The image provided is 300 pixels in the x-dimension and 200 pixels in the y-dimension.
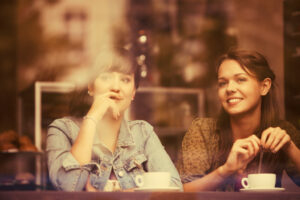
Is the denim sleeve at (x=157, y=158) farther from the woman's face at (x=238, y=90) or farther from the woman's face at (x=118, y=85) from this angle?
the woman's face at (x=238, y=90)

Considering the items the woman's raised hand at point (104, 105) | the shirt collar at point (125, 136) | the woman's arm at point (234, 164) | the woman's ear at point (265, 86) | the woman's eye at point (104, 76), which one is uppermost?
the woman's eye at point (104, 76)

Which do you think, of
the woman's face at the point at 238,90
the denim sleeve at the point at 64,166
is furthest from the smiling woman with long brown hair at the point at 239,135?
the denim sleeve at the point at 64,166

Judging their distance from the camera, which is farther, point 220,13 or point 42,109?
point 220,13

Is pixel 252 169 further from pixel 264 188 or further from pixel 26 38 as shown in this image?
pixel 26 38

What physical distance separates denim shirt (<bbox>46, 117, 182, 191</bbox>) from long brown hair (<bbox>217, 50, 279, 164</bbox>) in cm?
28

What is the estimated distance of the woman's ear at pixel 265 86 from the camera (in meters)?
2.20

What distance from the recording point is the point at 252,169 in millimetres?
2164

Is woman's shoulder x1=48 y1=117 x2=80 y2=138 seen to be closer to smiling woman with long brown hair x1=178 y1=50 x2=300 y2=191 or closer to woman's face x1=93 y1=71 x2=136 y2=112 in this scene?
woman's face x1=93 y1=71 x2=136 y2=112

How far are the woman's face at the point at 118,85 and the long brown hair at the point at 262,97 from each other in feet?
1.38

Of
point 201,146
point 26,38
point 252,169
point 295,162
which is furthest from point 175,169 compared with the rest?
point 26,38

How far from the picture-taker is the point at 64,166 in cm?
199

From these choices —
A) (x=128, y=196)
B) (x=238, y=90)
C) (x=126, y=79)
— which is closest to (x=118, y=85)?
(x=126, y=79)

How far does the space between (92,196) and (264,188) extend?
0.69m

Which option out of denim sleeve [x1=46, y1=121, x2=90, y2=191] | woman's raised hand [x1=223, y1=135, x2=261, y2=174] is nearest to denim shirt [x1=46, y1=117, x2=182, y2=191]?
denim sleeve [x1=46, y1=121, x2=90, y2=191]
